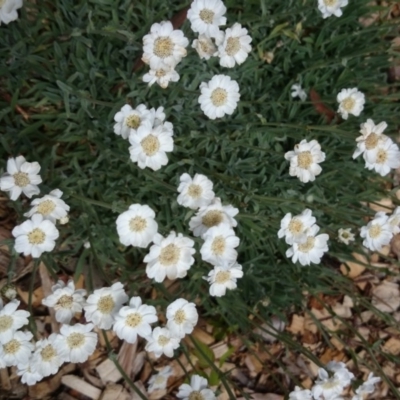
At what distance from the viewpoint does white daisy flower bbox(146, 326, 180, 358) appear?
263 centimetres

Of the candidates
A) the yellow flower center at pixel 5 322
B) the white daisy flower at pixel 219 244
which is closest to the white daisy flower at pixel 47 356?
the yellow flower center at pixel 5 322

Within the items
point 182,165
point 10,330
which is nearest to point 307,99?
point 182,165

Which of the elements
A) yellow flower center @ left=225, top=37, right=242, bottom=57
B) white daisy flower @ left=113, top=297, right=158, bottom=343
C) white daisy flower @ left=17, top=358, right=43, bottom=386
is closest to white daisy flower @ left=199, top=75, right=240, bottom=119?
yellow flower center @ left=225, top=37, right=242, bottom=57

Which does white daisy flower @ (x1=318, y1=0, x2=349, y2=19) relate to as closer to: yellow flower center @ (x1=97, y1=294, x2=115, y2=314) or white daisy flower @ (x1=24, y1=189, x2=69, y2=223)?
white daisy flower @ (x1=24, y1=189, x2=69, y2=223)

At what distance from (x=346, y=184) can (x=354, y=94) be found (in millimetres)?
543

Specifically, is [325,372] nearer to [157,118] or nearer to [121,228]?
[121,228]

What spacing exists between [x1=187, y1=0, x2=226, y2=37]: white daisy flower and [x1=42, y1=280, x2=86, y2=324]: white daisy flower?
46.0 inches

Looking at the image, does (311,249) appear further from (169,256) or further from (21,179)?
(21,179)

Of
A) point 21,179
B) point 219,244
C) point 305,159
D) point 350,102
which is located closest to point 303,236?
point 305,159

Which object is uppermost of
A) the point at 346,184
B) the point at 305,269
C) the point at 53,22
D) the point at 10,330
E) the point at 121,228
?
the point at 53,22

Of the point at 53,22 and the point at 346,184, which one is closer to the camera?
the point at 53,22

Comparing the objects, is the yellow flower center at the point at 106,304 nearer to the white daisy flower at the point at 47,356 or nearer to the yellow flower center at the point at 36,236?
the white daisy flower at the point at 47,356

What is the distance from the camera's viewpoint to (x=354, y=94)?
10.3 ft

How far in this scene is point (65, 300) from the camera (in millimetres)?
2443
